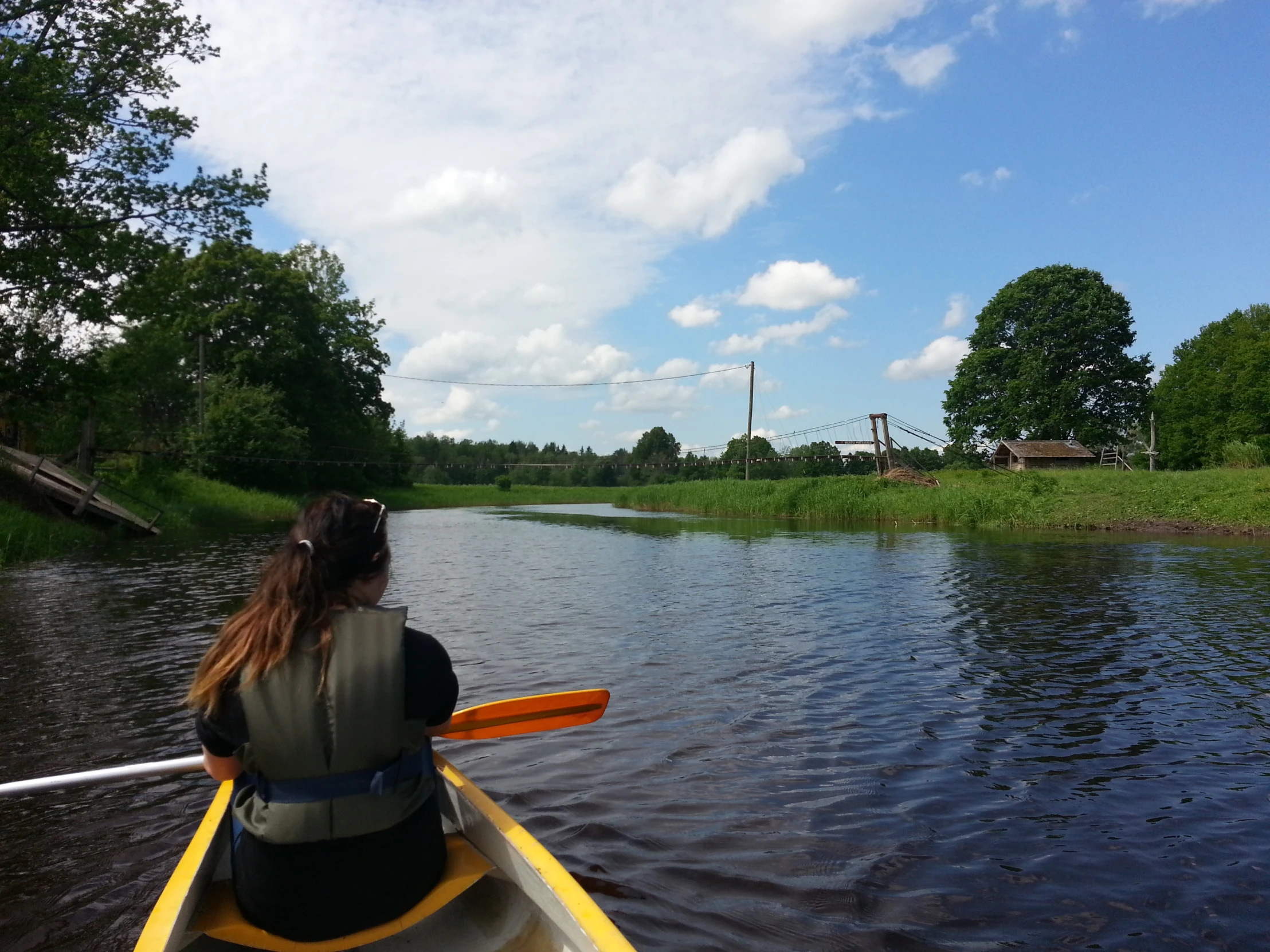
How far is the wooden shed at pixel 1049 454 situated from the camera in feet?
148

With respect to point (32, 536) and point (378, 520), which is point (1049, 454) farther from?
point (378, 520)

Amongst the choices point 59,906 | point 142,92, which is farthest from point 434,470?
point 59,906

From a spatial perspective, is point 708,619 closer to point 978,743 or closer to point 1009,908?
point 978,743

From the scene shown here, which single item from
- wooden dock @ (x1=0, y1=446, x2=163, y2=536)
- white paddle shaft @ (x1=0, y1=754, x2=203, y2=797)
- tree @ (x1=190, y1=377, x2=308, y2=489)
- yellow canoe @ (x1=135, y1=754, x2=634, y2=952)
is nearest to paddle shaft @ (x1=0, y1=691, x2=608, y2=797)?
white paddle shaft @ (x1=0, y1=754, x2=203, y2=797)

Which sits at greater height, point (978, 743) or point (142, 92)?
point (142, 92)

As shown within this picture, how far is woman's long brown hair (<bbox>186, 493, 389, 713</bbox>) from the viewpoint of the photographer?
8.68ft

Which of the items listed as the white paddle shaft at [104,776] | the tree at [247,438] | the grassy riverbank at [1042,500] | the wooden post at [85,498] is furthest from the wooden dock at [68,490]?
the grassy riverbank at [1042,500]

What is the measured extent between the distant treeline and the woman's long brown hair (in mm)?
49385

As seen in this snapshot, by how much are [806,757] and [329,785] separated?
439cm

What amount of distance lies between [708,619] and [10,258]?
14.7 meters

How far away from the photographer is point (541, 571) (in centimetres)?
1834

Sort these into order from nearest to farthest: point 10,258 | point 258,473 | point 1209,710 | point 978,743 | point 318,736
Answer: point 318,736, point 978,743, point 1209,710, point 10,258, point 258,473

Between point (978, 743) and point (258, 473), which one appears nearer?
point (978, 743)

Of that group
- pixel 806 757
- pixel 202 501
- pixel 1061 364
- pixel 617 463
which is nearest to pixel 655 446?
pixel 617 463
